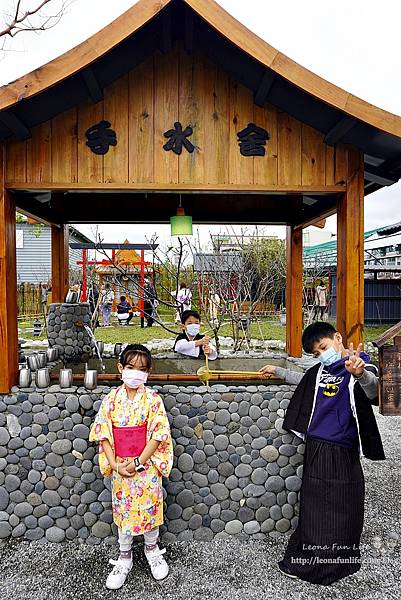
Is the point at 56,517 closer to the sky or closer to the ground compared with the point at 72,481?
closer to the ground

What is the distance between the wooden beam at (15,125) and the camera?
9.01 feet

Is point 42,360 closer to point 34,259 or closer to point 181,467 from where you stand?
point 181,467

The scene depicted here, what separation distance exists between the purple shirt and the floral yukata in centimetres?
96

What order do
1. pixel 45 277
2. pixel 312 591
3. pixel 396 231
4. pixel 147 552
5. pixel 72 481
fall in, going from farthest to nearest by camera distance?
pixel 45 277 → pixel 396 231 → pixel 72 481 → pixel 147 552 → pixel 312 591

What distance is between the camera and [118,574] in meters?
2.58

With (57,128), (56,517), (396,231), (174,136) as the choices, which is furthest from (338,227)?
(396,231)

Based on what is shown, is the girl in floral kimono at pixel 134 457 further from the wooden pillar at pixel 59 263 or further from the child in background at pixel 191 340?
the wooden pillar at pixel 59 263

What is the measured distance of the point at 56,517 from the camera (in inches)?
120

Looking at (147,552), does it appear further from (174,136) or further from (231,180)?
(174,136)

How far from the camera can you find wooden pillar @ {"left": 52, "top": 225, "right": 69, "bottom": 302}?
5090 mm

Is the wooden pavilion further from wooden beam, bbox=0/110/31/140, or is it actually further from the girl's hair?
the girl's hair

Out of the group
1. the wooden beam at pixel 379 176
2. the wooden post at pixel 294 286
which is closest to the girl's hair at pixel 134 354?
the wooden beam at pixel 379 176

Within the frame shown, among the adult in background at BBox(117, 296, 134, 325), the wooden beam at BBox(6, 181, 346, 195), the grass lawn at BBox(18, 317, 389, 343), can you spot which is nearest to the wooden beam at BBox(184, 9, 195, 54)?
the wooden beam at BBox(6, 181, 346, 195)

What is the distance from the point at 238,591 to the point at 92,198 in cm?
394
